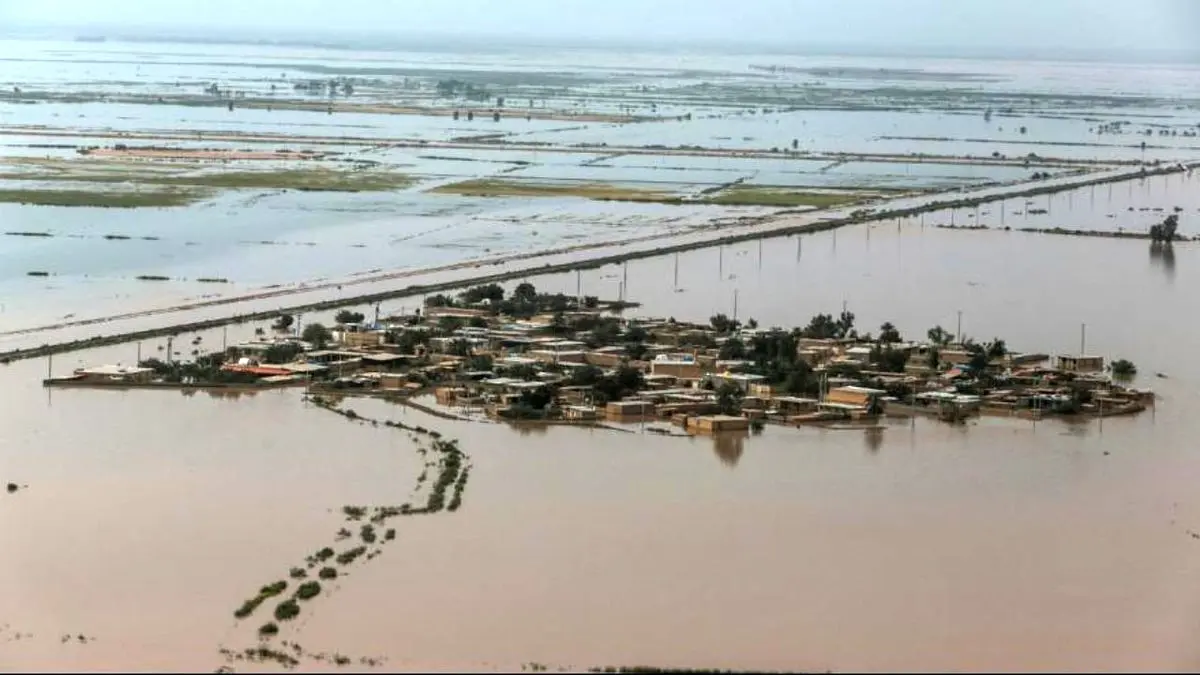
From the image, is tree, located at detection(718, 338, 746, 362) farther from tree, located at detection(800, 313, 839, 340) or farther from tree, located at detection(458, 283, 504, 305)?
tree, located at detection(458, 283, 504, 305)

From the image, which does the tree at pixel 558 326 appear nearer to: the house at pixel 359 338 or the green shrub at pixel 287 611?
Answer: the house at pixel 359 338

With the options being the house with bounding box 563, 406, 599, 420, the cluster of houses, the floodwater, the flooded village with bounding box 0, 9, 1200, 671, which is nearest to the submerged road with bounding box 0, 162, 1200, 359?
the flooded village with bounding box 0, 9, 1200, 671

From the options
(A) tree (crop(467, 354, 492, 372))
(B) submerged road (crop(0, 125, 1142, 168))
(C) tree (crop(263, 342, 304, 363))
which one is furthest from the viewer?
(B) submerged road (crop(0, 125, 1142, 168))

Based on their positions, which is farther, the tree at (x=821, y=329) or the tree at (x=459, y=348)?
the tree at (x=821, y=329)

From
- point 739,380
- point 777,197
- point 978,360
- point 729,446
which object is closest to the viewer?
point 729,446

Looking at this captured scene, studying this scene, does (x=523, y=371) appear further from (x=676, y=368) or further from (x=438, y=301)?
(x=438, y=301)

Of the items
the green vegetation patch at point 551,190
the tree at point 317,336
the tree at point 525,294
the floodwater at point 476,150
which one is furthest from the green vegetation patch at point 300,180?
the tree at point 317,336

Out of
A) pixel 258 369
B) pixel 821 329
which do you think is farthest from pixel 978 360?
pixel 258 369
